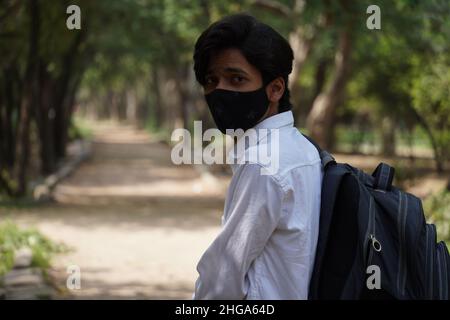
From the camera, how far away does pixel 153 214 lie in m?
13.6

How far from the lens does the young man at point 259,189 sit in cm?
207

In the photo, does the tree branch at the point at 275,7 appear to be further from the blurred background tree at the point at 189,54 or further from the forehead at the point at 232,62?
the forehead at the point at 232,62

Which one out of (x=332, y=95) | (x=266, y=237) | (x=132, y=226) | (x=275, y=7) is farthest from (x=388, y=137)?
(x=266, y=237)

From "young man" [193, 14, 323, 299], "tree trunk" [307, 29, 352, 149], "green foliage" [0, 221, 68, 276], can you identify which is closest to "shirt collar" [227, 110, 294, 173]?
"young man" [193, 14, 323, 299]

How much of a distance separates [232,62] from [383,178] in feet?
1.94

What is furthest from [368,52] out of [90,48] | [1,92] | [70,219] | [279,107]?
[279,107]

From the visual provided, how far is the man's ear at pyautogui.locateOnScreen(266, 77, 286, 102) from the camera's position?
2314 millimetres

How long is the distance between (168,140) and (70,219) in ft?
83.3

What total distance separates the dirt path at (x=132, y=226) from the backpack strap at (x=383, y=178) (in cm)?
526

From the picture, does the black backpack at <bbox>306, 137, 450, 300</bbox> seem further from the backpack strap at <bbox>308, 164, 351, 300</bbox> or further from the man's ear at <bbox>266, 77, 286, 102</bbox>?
the man's ear at <bbox>266, 77, 286, 102</bbox>

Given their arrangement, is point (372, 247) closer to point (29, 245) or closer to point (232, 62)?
point (232, 62)

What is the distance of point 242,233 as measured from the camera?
6.82 ft

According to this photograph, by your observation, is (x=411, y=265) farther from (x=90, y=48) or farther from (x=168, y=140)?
(x=168, y=140)

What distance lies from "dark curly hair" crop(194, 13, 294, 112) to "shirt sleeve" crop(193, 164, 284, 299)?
356mm
